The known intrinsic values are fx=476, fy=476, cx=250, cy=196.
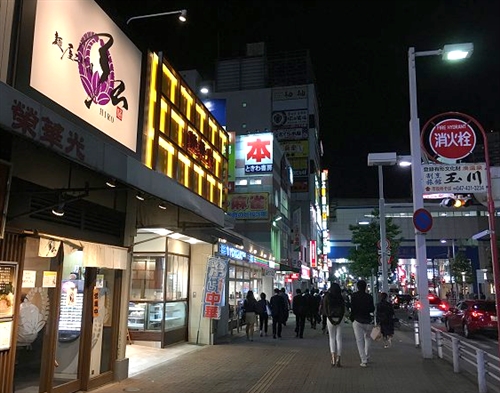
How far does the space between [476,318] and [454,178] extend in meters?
9.93

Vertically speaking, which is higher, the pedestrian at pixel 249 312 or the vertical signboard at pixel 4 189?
→ the vertical signboard at pixel 4 189

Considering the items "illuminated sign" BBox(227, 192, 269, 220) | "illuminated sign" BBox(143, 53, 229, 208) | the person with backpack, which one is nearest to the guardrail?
the person with backpack

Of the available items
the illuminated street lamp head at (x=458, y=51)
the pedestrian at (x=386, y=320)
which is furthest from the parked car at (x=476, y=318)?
the illuminated street lamp head at (x=458, y=51)

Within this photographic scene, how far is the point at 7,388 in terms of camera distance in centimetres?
659

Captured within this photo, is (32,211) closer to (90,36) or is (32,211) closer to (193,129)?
(90,36)

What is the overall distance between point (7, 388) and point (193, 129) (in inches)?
419

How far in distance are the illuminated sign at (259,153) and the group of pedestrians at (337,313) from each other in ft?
49.3

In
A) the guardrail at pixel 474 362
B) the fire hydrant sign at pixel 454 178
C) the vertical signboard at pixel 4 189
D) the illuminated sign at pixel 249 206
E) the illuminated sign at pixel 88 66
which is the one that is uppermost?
the illuminated sign at pixel 249 206

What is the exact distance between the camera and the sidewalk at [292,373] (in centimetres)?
907

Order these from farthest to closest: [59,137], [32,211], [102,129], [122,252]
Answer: [122,252]
[102,129]
[32,211]
[59,137]

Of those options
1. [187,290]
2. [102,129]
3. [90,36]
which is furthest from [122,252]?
[187,290]

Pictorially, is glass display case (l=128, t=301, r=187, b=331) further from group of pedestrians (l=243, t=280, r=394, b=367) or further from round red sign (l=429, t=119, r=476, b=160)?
round red sign (l=429, t=119, r=476, b=160)

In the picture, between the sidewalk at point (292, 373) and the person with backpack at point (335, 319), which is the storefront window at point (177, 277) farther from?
the person with backpack at point (335, 319)

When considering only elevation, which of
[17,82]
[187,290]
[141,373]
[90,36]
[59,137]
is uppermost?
[90,36]
